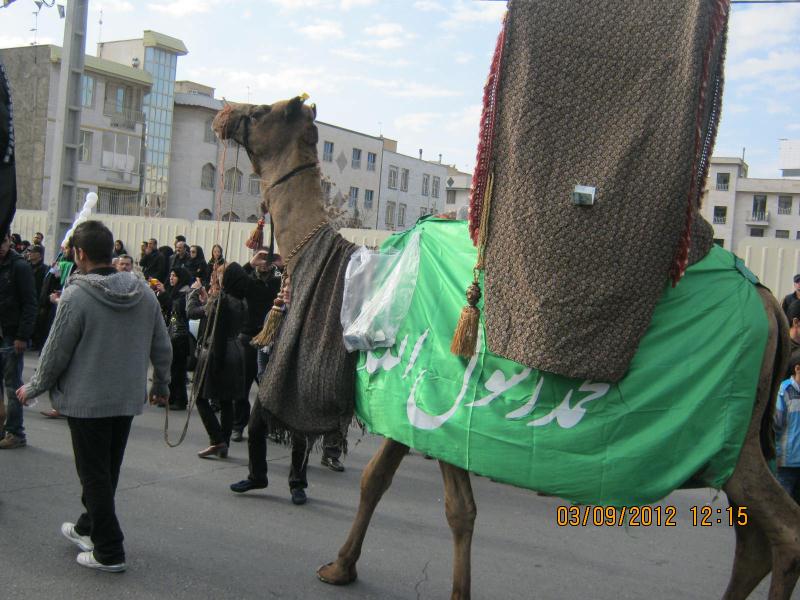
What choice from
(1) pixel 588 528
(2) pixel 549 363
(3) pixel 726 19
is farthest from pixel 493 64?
(1) pixel 588 528

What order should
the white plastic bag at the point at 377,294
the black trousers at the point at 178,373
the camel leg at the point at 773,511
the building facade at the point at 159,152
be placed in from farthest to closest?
1. the building facade at the point at 159,152
2. the black trousers at the point at 178,373
3. the white plastic bag at the point at 377,294
4. the camel leg at the point at 773,511

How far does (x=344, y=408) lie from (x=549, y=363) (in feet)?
3.92

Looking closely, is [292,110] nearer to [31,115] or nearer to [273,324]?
[273,324]

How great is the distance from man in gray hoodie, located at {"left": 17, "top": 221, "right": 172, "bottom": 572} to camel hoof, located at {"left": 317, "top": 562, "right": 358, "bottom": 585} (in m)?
1.12

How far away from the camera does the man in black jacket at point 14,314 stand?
736cm

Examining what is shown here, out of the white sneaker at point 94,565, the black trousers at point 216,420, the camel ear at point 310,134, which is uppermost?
the camel ear at point 310,134

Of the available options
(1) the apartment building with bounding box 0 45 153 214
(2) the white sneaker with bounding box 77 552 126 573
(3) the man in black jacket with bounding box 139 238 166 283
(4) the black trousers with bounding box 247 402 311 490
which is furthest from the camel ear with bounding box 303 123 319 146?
(1) the apartment building with bounding box 0 45 153 214

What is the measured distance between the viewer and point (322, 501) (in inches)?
251

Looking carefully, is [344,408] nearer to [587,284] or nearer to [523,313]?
[523,313]

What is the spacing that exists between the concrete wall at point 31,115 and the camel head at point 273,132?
42.7m

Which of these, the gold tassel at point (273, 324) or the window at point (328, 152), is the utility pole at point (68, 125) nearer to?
the gold tassel at point (273, 324)

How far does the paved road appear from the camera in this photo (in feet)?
14.8
